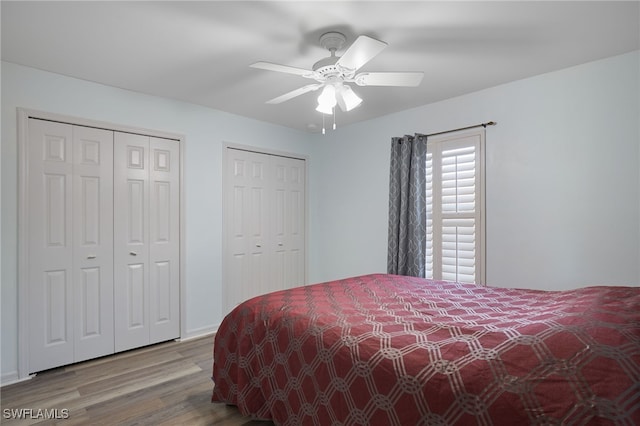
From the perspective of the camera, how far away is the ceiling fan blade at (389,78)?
2.07 metres

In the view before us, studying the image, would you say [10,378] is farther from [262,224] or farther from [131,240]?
[262,224]

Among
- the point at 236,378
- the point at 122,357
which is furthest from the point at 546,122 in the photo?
the point at 122,357

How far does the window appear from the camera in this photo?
127 inches

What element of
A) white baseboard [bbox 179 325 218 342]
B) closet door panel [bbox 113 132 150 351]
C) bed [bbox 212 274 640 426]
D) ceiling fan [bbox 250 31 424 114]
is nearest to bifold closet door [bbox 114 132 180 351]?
closet door panel [bbox 113 132 150 351]

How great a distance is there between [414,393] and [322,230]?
3.62m

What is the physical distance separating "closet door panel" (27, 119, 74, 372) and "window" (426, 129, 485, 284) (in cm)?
347

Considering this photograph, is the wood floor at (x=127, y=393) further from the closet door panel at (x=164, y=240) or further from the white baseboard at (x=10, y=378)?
the closet door panel at (x=164, y=240)

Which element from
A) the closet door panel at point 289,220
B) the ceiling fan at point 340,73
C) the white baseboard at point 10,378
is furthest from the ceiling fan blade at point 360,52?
the white baseboard at point 10,378

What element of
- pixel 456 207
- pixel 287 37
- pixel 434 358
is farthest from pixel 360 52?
pixel 456 207

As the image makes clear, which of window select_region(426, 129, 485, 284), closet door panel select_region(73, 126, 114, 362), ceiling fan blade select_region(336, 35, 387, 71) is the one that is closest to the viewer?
ceiling fan blade select_region(336, 35, 387, 71)

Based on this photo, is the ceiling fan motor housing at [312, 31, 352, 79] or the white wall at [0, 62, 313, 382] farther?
the white wall at [0, 62, 313, 382]

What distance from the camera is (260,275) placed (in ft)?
13.8

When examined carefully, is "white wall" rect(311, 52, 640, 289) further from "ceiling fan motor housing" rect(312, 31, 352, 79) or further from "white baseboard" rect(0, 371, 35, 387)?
"white baseboard" rect(0, 371, 35, 387)

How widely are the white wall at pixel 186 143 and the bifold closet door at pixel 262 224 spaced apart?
0.16 m
